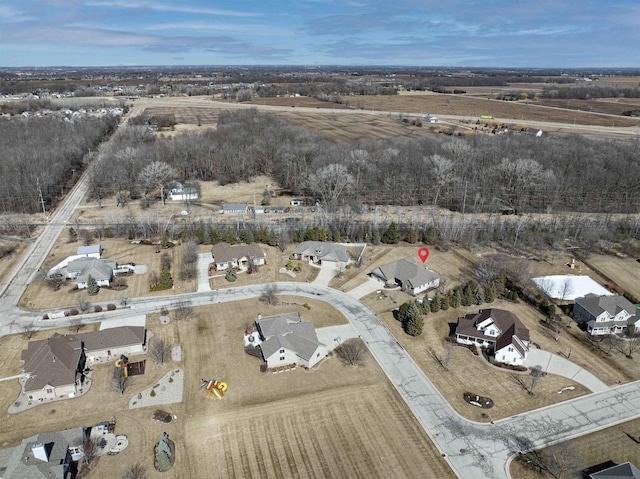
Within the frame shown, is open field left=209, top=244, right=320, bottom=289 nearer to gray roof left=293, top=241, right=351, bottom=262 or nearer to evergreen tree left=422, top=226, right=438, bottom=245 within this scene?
gray roof left=293, top=241, right=351, bottom=262

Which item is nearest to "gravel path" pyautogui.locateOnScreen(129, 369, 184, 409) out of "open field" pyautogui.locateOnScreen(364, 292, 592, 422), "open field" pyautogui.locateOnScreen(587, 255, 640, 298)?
"open field" pyautogui.locateOnScreen(364, 292, 592, 422)

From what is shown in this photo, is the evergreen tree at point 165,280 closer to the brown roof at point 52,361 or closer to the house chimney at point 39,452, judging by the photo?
the brown roof at point 52,361

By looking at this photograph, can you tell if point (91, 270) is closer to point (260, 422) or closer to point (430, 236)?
point (260, 422)

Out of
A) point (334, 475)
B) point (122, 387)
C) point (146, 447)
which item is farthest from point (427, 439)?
point (122, 387)

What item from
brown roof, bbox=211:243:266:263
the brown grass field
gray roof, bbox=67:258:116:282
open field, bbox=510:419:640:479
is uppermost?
brown roof, bbox=211:243:266:263

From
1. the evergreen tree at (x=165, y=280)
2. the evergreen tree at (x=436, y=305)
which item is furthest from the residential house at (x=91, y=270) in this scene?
the evergreen tree at (x=436, y=305)

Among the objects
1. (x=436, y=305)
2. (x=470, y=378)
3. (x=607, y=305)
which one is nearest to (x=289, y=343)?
(x=470, y=378)
